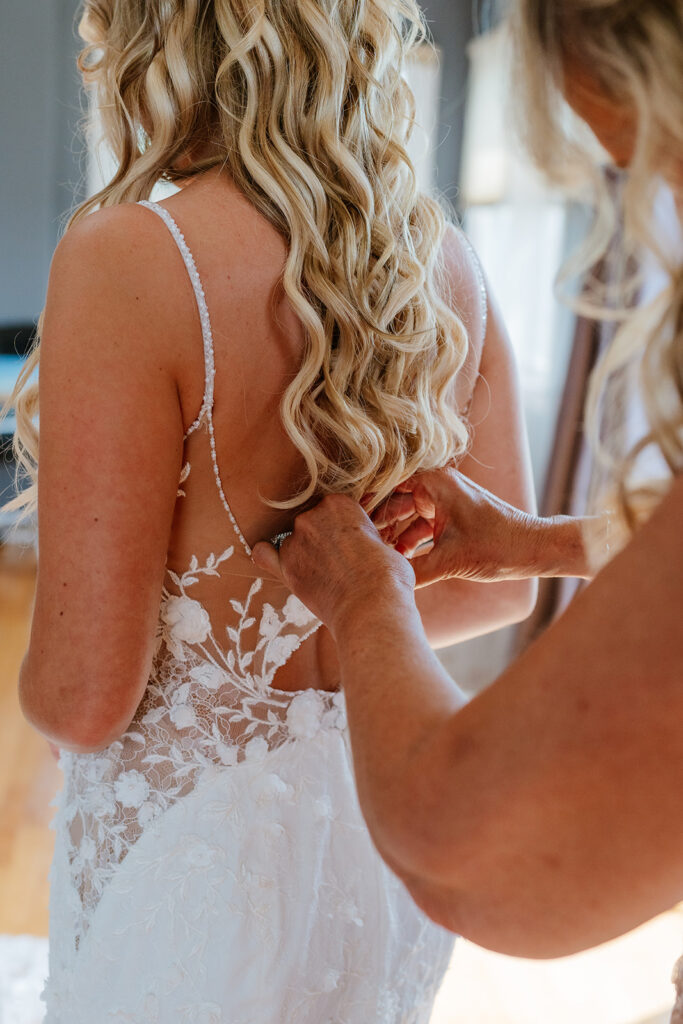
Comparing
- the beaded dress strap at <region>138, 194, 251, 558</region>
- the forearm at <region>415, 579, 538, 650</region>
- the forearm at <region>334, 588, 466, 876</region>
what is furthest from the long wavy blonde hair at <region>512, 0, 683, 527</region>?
the forearm at <region>415, 579, 538, 650</region>

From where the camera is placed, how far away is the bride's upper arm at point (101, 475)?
2.93ft

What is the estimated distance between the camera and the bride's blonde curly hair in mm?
1008

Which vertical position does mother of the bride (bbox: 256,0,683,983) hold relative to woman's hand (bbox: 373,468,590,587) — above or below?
above

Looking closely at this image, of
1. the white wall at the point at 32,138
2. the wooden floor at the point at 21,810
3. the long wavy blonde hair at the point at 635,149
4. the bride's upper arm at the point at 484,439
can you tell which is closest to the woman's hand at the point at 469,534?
the bride's upper arm at the point at 484,439

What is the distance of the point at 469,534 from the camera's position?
1.18 metres

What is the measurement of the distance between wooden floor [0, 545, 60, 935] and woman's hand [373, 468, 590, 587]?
1287mm

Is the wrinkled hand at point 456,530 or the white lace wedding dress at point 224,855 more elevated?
the wrinkled hand at point 456,530

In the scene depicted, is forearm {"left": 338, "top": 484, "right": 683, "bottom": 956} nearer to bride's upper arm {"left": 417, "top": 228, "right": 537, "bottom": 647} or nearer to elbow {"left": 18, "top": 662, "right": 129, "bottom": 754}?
elbow {"left": 18, "top": 662, "right": 129, "bottom": 754}

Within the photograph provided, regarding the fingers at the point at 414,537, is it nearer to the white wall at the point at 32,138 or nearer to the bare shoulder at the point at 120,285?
the bare shoulder at the point at 120,285

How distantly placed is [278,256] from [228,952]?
0.82 m

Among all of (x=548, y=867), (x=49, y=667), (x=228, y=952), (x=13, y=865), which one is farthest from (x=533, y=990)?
(x=548, y=867)

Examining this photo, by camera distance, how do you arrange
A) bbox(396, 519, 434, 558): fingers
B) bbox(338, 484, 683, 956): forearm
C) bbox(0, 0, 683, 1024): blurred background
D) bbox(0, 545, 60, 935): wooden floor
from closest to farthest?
bbox(338, 484, 683, 956): forearm < bbox(396, 519, 434, 558): fingers < bbox(0, 0, 683, 1024): blurred background < bbox(0, 545, 60, 935): wooden floor

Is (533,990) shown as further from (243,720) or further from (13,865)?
(243,720)

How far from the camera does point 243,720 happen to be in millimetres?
1160
